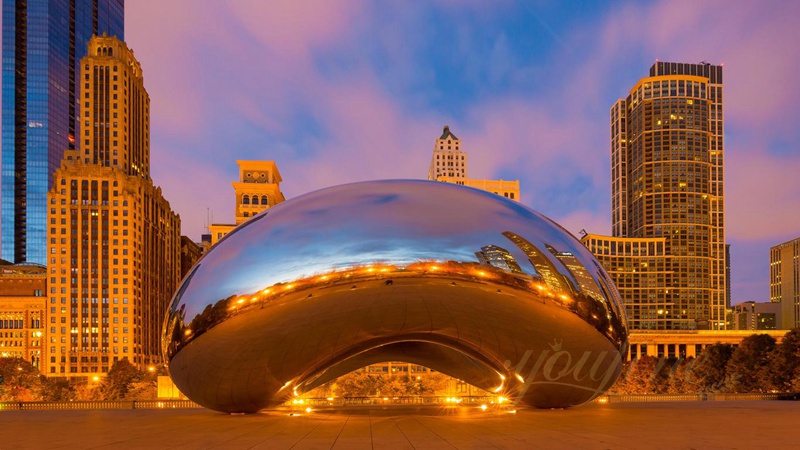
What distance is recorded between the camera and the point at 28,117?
621ft

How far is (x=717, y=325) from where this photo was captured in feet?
619

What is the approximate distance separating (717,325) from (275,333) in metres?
198

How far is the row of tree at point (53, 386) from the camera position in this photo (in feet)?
245

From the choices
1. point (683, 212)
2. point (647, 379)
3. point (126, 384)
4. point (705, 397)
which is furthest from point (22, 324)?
point (683, 212)

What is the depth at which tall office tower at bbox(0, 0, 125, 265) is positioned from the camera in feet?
619

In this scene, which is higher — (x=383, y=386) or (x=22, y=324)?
(x=22, y=324)

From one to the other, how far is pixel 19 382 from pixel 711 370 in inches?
2910

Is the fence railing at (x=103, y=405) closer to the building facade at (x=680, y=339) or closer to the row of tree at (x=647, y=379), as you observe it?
the row of tree at (x=647, y=379)

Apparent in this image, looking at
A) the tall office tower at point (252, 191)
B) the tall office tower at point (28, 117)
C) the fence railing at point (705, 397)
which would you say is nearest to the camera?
the fence railing at point (705, 397)

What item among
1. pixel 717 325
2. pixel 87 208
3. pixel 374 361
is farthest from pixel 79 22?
pixel 374 361

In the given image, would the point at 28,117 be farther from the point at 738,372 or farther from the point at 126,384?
the point at 738,372

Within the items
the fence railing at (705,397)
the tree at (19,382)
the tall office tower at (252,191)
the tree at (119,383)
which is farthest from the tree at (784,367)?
the tall office tower at (252,191)

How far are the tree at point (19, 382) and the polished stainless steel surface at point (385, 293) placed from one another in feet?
228

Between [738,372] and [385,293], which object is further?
[738,372]
